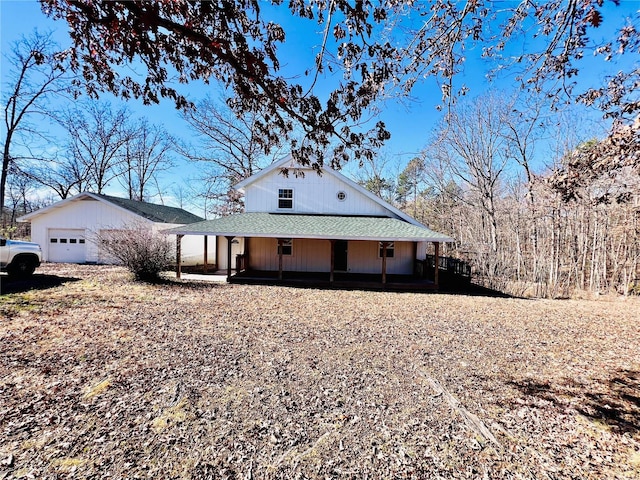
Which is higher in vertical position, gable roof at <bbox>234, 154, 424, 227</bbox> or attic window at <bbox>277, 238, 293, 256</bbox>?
gable roof at <bbox>234, 154, 424, 227</bbox>

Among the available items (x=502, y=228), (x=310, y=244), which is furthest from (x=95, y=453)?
(x=502, y=228)

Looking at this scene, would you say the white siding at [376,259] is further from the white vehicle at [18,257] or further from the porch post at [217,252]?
the white vehicle at [18,257]

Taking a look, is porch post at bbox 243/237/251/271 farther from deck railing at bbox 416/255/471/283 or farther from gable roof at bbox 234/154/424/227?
deck railing at bbox 416/255/471/283

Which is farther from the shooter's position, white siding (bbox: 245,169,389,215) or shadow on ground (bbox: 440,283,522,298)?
white siding (bbox: 245,169,389,215)

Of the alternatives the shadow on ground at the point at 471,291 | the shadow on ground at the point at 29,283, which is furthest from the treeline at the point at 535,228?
the shadow on ground at the point at 29,283

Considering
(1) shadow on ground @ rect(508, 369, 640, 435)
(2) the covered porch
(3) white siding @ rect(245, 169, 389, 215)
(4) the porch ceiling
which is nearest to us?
(1) shadow on ground @ rect(508, 369, 640, 435)

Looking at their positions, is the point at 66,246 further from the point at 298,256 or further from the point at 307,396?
the point at 307,396

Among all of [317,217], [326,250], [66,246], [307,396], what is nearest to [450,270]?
[326,250]

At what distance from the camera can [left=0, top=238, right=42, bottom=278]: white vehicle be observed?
9.36m

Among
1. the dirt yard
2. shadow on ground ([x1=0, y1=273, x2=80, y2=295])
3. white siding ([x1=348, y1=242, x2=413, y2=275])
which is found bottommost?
the dirt yard

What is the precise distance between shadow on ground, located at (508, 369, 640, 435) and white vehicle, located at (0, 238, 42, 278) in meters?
14.6

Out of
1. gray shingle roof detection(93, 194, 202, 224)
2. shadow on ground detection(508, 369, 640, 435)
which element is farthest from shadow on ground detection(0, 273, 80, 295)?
shadow on ground detection(508, 369, 640, 435)

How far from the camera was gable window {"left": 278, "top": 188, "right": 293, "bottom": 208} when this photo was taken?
14.3 metres

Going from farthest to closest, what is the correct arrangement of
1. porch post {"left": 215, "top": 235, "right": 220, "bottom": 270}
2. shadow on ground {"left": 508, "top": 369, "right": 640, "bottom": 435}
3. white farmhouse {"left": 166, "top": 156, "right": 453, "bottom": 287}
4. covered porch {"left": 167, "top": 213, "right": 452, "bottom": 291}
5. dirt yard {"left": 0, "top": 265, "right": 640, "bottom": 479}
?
porch post {"left": 215, "top": 235, "right": 220, "bottom": 270}
white farmhouse {"left": 166, "top": 156, "right": 453, "bottom": 287}
covered porch {"left": 167, "top": 213, "right": 452, "bottom": 291}
shadow on ground {"left": 508, "top": 369, "right": 640, "bottom": 435}
dirt yard {"left": 0, "top": 265, "right": 640, "bottom": 479}
